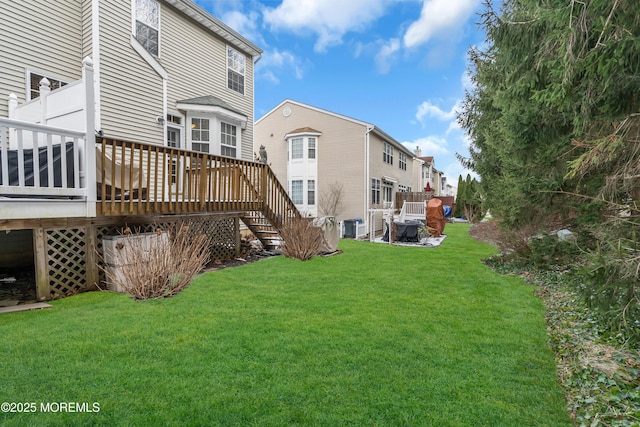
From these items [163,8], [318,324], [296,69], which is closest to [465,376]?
[318,324]

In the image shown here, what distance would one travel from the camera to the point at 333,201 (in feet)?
61.4

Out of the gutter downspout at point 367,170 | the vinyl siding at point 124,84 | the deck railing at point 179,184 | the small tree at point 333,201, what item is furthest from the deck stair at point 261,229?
the gutter downspout at point 367,170

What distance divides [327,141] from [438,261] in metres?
12.0

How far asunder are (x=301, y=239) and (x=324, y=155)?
37.9 ft

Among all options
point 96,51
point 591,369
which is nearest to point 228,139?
Answer: point 96,51

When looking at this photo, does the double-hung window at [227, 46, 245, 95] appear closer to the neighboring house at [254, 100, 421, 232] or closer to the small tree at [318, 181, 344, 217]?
the neighboring house at [254, 100, 421, 232]

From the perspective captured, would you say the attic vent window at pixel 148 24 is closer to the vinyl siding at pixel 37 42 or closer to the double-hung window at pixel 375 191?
the vinyl siding at pixel 37 42

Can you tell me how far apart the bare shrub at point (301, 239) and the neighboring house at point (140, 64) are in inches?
165

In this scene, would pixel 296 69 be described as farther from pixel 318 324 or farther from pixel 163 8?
pixel 318 324

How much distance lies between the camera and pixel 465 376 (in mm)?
2963

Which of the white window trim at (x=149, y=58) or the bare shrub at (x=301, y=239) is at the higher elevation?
the white window trim at (x=149, y=58)

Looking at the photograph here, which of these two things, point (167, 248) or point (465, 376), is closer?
point (465, 376)

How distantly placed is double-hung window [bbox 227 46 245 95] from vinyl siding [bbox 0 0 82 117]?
495 centimetres

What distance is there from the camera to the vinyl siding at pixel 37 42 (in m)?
6.89
